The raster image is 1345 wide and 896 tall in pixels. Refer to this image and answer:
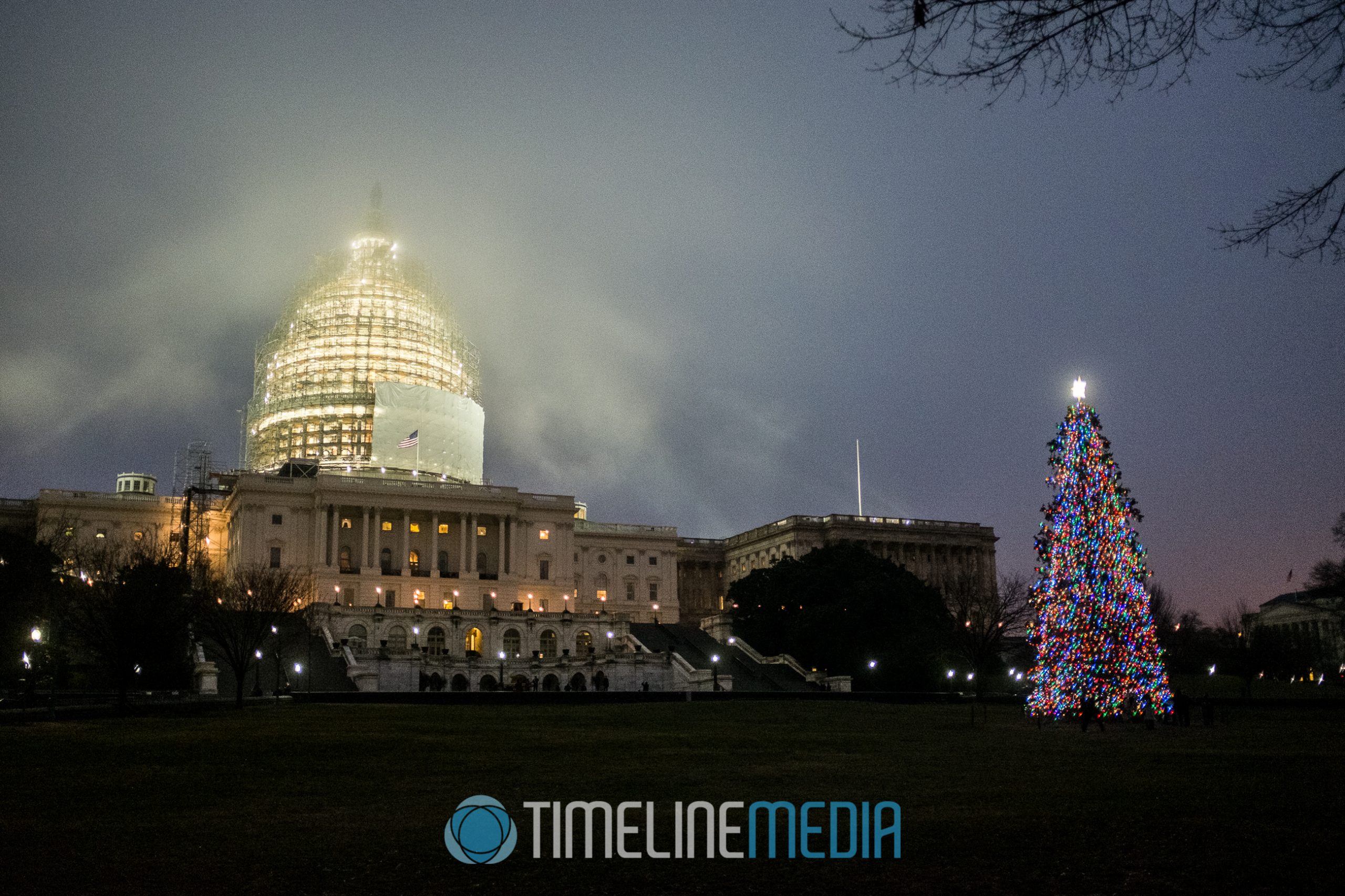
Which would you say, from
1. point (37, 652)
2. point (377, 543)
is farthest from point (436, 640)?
point (37, 652)

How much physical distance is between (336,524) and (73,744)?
73.1 m

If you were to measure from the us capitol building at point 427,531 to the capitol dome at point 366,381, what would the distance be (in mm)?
192

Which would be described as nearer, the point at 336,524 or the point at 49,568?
the point at 49,568

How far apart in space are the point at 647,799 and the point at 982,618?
60.3 meters

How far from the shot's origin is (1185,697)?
110 feet

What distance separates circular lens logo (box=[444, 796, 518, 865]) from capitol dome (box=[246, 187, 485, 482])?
97066mm

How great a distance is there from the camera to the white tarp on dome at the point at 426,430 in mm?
107875

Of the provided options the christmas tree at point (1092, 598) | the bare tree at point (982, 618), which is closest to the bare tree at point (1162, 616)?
the bare tree at point (982, 618)

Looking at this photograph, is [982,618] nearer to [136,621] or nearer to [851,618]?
[851,618]

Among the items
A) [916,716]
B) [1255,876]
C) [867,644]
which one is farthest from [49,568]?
[1255,876]

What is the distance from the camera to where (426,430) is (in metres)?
110

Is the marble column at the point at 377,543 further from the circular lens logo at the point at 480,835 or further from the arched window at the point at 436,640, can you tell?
the circular lens logo at the point at 480,835

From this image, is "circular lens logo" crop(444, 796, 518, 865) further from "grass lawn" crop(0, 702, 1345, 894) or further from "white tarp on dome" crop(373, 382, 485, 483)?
"white tarp on dome" crop(373, 382, 485, 483)

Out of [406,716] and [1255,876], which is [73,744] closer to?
[406,716]
